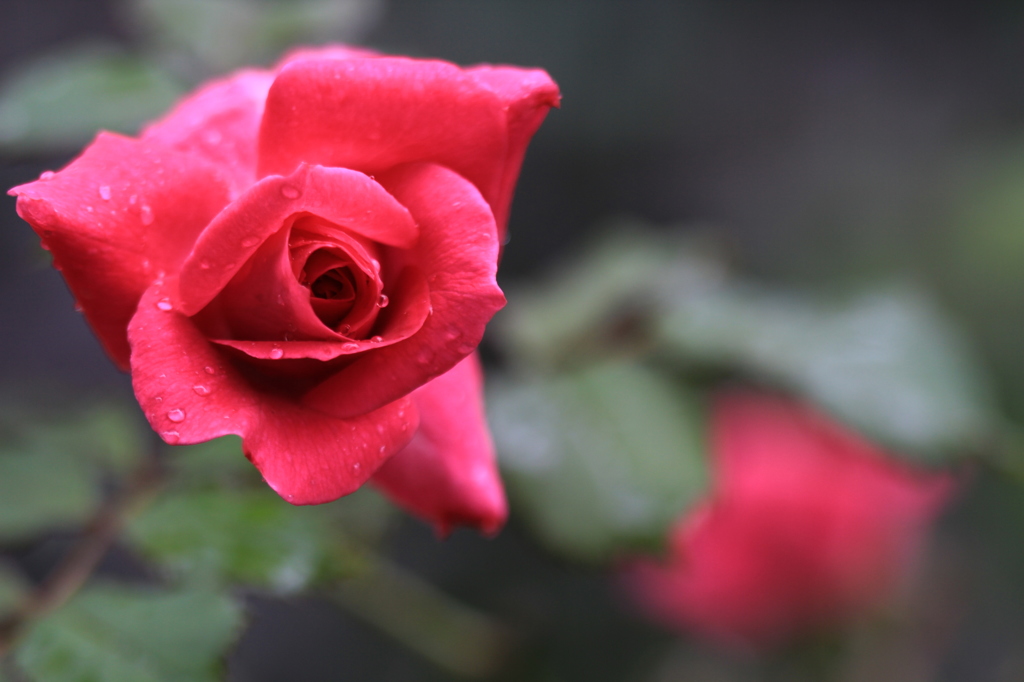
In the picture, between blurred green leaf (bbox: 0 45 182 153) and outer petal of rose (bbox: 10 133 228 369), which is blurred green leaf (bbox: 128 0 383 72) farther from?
outer petal of rose (bbox: 10 133 228 369)

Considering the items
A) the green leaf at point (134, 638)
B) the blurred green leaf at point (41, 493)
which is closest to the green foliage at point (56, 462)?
the blurred green leaf at point (41, 493)

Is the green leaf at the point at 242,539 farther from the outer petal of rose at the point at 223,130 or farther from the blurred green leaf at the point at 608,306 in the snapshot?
the blurred green leaf at the point at 608,306

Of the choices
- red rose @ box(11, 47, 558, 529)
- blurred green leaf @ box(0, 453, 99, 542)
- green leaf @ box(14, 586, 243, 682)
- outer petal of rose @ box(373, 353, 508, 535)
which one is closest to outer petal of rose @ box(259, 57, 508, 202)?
red rose @ box(11, 47, 558, 529)

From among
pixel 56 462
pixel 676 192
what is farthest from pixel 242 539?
pixel 676 192

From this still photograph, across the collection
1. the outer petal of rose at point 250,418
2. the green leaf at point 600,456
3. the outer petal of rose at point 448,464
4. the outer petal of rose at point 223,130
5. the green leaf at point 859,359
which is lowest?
the green leaf at point 600,456

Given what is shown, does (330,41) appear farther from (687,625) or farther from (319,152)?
(687,625)

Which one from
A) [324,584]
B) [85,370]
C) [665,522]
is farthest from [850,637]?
[85,370]

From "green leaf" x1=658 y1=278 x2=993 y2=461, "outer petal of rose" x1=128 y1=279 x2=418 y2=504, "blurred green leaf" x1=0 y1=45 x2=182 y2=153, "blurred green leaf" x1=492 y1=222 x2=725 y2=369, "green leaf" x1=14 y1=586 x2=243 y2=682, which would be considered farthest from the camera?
"blurred green leaf" x1=492 y1=222 x2=725 y2=369
